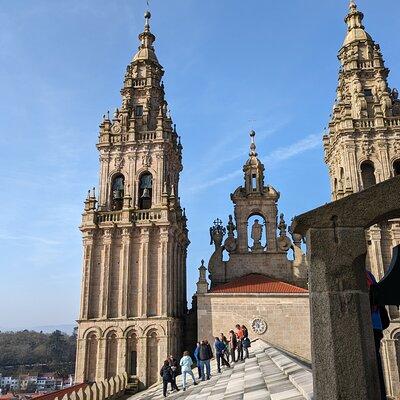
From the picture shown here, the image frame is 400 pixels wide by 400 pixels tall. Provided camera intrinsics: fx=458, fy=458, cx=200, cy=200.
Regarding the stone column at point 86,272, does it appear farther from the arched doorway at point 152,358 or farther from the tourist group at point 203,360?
the tourist group at point 203,360

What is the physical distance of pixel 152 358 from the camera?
28.8 metres

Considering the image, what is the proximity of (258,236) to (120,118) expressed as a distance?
47.2ft

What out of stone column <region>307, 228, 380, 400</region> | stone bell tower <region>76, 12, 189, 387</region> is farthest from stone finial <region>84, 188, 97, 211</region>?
stone column <region>307, 228, 380, 400</region>

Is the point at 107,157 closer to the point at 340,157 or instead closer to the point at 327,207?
the point at 340,157

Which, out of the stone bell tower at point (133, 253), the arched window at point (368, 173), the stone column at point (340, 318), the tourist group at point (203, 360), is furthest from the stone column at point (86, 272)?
the stone column at point (340, 318)

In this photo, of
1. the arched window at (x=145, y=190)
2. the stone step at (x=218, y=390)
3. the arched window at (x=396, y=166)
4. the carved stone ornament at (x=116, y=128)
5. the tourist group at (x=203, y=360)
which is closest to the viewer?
the stone step at (x=218, y=390)

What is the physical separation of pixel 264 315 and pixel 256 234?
766 centimetres

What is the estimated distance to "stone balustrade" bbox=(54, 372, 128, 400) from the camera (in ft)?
74.7

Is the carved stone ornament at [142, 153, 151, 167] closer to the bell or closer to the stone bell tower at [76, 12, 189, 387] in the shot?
the stone bell tower at [76, 12, 189, 387]

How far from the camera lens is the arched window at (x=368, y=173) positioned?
35156mm

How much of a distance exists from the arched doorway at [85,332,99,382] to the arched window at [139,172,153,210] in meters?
9.70

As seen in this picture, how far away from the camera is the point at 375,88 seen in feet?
128

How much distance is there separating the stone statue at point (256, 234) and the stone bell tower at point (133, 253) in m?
5.41

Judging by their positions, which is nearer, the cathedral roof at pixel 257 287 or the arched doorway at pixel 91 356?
the arched doorway at pixel 91 356
